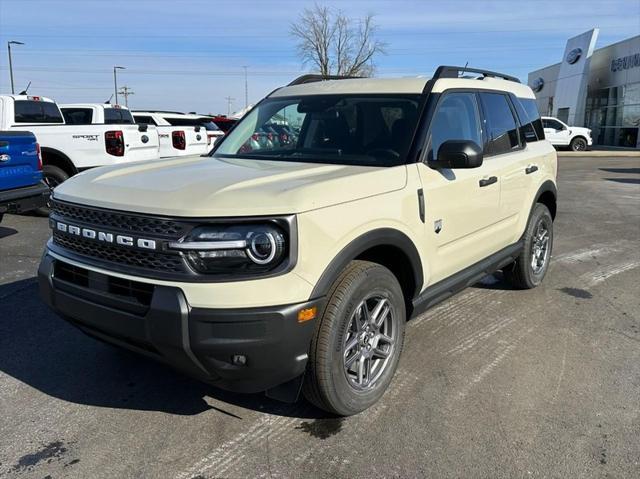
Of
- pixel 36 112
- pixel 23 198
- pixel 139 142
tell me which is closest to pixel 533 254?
pixel 23 198

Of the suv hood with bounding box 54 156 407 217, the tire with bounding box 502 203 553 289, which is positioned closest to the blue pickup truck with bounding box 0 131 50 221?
the suv hood with bounding box 54 156 407 217

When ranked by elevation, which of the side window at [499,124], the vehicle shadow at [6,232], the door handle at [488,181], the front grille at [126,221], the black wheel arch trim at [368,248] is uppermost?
the side window at [499,124]

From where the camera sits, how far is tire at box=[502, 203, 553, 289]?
517 cm

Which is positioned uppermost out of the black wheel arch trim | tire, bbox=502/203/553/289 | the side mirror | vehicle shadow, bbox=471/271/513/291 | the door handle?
the side mirror

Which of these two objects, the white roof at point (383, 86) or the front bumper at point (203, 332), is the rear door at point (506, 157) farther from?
the front bumper at point (203, 332)

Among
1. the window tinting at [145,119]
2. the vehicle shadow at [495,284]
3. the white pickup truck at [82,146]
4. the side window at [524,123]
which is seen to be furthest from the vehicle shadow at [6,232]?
the window tinting at [145,119]

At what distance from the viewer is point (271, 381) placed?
8.64ft

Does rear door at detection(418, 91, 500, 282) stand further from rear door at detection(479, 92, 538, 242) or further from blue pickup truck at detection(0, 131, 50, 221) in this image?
blue pickup truck at detection(0, 131, 50, 221)

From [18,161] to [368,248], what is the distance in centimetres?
599

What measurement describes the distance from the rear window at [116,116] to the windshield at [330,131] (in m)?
9.89

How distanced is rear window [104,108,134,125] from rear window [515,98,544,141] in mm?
10402

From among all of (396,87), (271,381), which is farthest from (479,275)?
(271,381)

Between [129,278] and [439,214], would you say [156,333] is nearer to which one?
[129,278]

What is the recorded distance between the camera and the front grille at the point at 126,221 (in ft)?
8.30
